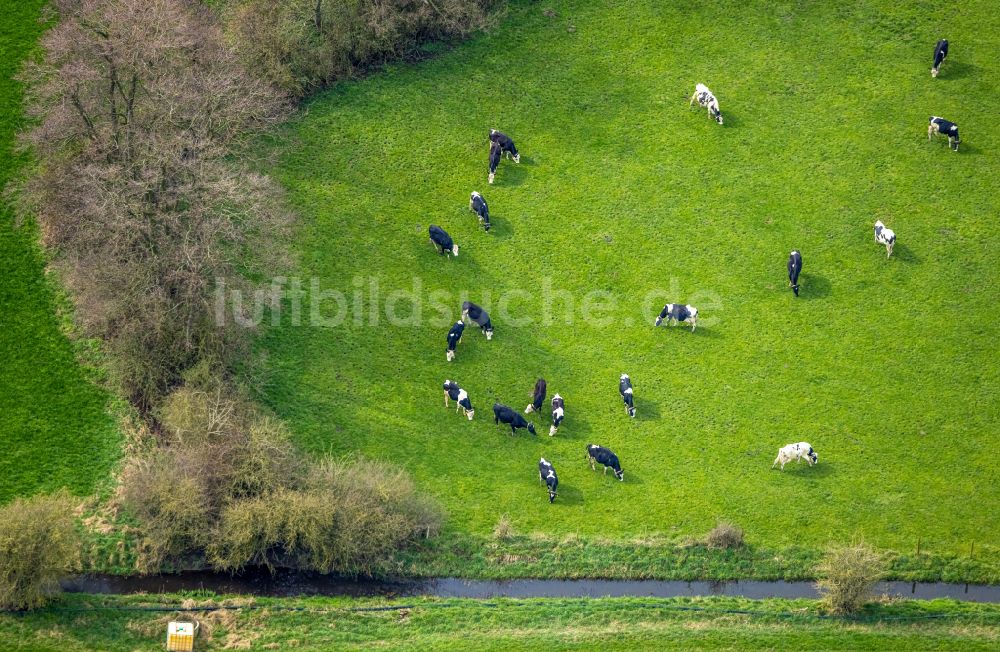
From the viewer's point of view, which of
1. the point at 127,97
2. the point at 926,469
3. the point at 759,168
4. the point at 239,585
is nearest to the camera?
the point at 239,585

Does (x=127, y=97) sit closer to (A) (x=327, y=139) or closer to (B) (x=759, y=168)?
(A) (x=327, y=139)

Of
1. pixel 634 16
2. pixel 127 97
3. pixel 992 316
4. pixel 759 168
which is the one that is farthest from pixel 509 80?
pixel 992 316

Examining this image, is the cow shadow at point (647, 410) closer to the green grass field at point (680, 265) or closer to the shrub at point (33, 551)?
the green grass field at point (680, 265)

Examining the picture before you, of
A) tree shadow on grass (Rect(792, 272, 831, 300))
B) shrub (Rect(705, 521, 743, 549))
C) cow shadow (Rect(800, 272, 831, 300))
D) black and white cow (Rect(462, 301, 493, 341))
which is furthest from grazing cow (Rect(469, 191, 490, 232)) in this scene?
shrub (Rect(705, 521, 743, 549))

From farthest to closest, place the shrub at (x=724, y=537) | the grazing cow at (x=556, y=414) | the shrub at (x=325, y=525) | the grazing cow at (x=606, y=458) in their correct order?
the grazing cow at (x=556, y=414), the grazing cow at (x=606, y=458), the shrub at (x=724, y=537), the shrub at (x=325, y=525)

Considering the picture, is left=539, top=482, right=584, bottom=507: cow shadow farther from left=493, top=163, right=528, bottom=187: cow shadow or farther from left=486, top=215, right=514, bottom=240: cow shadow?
left=493, top=163, right=528, bottom=187: cow shadow

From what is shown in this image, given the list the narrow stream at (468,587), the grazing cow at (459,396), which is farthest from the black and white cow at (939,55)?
the grazing cow at (459,396)

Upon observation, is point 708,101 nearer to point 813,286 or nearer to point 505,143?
point 505,143
